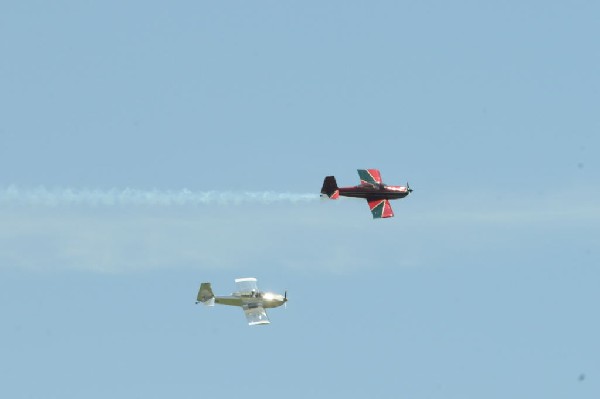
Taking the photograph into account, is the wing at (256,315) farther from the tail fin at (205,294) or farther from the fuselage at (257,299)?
the tail fin at (205,294)

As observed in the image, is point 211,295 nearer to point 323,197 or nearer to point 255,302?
point 255,302

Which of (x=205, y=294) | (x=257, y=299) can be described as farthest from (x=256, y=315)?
(x=205, y=294)

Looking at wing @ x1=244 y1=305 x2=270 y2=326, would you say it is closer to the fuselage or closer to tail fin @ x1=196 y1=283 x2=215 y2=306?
the fuselage

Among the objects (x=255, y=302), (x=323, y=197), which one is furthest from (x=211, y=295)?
(x=323, y=197)

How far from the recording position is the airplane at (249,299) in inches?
7318

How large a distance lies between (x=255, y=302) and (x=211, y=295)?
6.78 meters

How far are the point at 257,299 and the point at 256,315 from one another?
2.82 metres

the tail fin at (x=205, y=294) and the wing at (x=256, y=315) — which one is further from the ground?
the tail fin at (x=205, y=294)

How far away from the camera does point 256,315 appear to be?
18525cm

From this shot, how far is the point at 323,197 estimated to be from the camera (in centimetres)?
19950

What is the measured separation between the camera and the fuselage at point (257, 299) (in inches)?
7372

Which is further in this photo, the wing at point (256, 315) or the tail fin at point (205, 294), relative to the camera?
the tail fin at point (205, 294)

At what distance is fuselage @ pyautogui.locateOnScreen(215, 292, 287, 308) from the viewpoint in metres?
187

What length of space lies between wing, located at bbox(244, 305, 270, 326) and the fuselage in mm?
631
